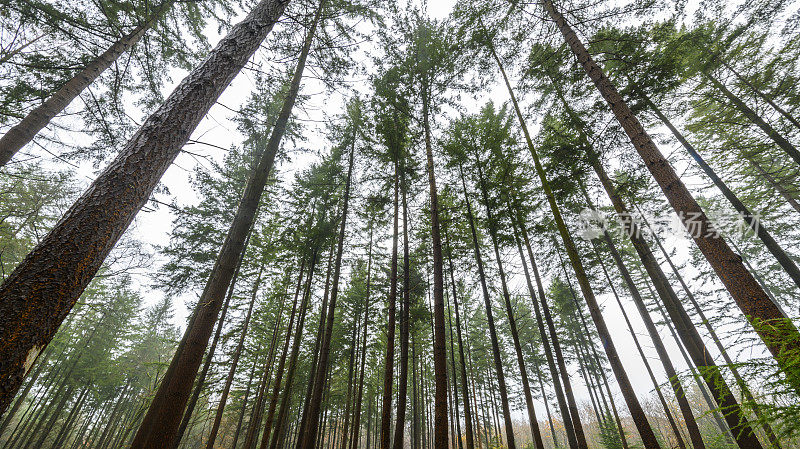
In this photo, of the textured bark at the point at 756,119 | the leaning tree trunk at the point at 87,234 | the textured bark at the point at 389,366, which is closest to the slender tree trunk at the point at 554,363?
the textured bark at the point at 389,366

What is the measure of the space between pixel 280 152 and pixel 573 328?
21157 mm

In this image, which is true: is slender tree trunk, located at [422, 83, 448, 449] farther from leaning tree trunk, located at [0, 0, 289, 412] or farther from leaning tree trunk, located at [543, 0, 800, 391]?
leaning tree trunk, located at [0, 0, 289, 412]

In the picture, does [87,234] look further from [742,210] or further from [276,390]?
[742,210]

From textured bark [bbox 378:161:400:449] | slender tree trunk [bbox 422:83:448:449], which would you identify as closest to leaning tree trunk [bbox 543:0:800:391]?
slender tree trunk [bbox 422:83:448:449]

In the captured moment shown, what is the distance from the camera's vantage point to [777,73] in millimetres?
9508

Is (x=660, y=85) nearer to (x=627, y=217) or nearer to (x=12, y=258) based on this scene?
(x=627, y=217)

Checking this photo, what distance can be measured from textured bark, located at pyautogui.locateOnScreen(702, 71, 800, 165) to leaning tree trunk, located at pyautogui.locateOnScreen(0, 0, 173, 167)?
18597mm

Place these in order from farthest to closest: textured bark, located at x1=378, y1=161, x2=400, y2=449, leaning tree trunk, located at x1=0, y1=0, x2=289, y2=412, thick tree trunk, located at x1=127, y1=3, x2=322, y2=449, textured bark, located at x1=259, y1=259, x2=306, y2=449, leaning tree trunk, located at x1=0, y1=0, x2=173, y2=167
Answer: textured bark, located at x1=259, y1=259, x2=306, y2=449 < textured bark, located at x1=378, y1=161, x2=400, y2=449 < leaning tree trunk, located at x1=0, y1=0, x2=173, y2=167 < thick tree trunk, located at x1=127, y1=3, x2=322, y2=449 < leaning tree trunk, located at x1=0, y1=0, x2=289, y2=412

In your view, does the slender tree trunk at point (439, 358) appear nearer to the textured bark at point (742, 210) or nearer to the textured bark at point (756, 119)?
the textured bark at point (742, 210)

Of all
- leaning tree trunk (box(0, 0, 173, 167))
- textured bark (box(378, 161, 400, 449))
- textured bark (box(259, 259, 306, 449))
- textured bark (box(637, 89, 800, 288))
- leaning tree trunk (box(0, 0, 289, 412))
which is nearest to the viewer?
leaning tree trunk (box(0, 0, 289, 412))

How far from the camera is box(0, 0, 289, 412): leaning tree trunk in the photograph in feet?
5.03

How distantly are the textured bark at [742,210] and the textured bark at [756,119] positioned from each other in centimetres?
166

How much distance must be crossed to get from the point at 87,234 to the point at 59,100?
29.5ft

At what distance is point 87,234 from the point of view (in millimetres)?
1937
